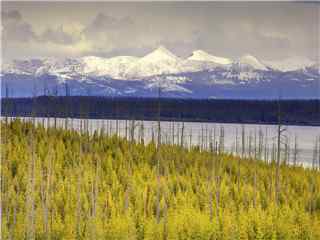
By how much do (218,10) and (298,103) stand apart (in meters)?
39.9

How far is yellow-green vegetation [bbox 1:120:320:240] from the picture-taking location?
12742mm

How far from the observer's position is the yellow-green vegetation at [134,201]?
12.7 m

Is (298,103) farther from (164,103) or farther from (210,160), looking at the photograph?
(210,160)

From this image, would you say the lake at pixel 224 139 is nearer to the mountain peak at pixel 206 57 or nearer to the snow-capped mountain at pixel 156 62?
the mountain peak at pixel 206 57

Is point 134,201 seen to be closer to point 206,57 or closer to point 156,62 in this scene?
point 206,57

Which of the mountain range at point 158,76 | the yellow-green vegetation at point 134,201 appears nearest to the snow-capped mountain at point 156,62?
the mountain range at point 158,76

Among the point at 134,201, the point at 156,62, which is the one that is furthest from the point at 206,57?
the point at 134,201

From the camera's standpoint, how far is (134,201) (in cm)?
1527

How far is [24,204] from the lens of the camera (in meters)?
13.4

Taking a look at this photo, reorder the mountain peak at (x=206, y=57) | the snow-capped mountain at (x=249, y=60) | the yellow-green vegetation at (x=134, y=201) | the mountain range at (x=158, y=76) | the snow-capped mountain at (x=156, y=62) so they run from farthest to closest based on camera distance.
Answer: the snow-capped mountain at (x=156, y=62) < the mountain peak at (x=206, y=57) < the snow-capped mountain at (x=249, y=60) < the mountain range at (x=158, y=76) < the yellow-green vegetation at (x=134, y=201)

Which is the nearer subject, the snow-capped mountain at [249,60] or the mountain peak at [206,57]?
the snow-capped mountain at [249,60]

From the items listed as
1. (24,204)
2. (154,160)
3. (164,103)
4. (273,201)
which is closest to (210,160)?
(154,160)

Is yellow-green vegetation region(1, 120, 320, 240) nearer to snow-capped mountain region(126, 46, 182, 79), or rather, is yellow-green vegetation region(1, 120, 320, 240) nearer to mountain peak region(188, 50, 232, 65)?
mountain peak region(188, 50, 232, 65)

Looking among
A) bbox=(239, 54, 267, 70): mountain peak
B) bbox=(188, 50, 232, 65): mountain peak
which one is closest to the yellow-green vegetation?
bbox=(239, 54, 267, 70): mountain peak
